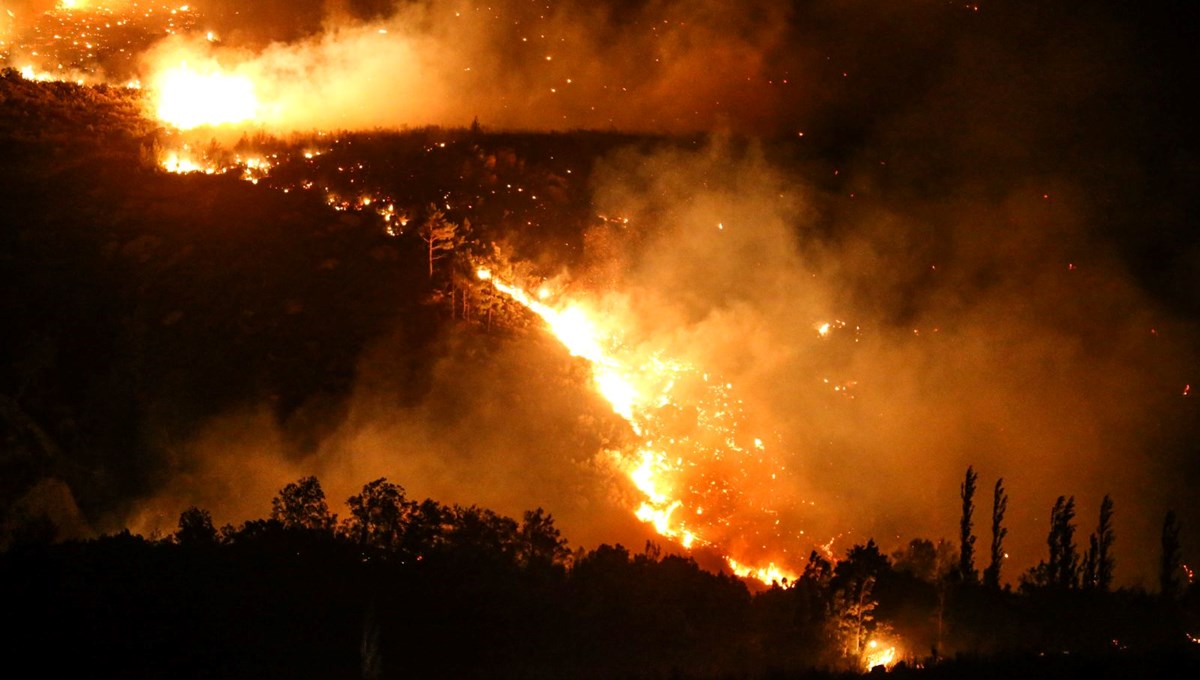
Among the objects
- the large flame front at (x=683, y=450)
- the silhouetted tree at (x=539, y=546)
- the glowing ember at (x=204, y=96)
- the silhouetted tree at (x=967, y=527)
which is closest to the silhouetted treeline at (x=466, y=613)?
the silhouetted tree at (x=539, y=546)

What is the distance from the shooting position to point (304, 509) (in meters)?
20.3

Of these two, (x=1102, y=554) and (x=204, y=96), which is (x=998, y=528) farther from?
(x=204, y=96)

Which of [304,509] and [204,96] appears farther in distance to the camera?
[204,96]

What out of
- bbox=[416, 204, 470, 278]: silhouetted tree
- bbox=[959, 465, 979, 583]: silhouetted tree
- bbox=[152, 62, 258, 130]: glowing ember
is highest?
bbox=[152, 62, 258, 130]: glowing ember

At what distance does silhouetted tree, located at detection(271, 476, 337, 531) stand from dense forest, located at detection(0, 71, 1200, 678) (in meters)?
0.06

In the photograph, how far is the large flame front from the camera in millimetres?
27031

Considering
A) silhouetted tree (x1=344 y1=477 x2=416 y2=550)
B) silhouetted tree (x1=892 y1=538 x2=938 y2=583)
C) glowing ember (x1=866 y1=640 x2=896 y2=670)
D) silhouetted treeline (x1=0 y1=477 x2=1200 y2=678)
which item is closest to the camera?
silhouetted treeline (x1=0 y1=477 x2=1200 y2=678)

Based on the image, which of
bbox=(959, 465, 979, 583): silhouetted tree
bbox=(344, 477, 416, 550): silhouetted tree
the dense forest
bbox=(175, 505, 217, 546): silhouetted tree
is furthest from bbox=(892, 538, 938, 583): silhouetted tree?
bbox=(175, 505, 217, 546): silhouetted tree

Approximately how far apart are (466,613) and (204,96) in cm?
3189

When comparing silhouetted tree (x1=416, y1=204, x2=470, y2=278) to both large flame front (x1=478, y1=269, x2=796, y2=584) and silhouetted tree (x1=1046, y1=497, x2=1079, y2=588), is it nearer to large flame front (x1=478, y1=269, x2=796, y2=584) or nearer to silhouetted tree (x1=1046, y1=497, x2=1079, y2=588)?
large flame front (x1=478, y1=269, x2=796, y2=584)

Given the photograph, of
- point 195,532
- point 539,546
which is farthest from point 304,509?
point 539,546

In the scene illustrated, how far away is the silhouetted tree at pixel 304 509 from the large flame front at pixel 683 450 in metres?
8.54

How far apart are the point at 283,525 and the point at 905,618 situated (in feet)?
39.1

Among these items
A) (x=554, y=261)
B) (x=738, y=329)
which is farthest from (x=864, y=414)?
(x=554, y=261)
